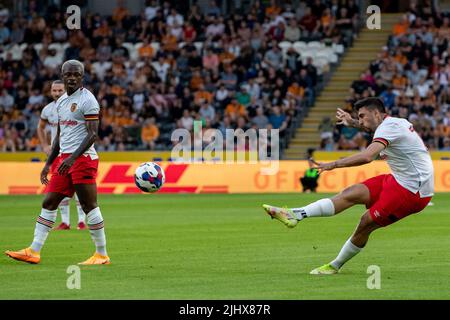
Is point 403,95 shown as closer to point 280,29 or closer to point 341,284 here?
point 280,29

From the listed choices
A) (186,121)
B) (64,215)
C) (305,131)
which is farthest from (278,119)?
(64,215)

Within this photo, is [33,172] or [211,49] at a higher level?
[211,49]

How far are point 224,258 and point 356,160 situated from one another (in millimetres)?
3650

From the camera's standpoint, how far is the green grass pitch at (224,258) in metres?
12.0

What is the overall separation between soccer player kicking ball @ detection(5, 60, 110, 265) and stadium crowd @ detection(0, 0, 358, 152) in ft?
75.4

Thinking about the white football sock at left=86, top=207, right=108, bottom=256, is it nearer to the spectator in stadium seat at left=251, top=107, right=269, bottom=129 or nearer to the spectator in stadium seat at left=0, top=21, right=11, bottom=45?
the spectator in stadium seat at left=251, top=107, right=269, bottom=129

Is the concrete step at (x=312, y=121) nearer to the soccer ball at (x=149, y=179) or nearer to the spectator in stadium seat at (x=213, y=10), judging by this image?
the spectator in stadium seat at (x=213, y=10)

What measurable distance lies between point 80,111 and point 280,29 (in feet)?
93.5

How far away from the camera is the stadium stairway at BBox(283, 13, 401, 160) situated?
128ft

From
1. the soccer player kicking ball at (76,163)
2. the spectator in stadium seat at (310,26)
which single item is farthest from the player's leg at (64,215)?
the spectator in stadium seat at (310,26)

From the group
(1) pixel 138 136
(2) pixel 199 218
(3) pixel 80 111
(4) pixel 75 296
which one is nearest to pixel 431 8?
(1) pixel 138 136

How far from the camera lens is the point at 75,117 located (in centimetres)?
1462

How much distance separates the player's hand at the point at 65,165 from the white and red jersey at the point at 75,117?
316mm
